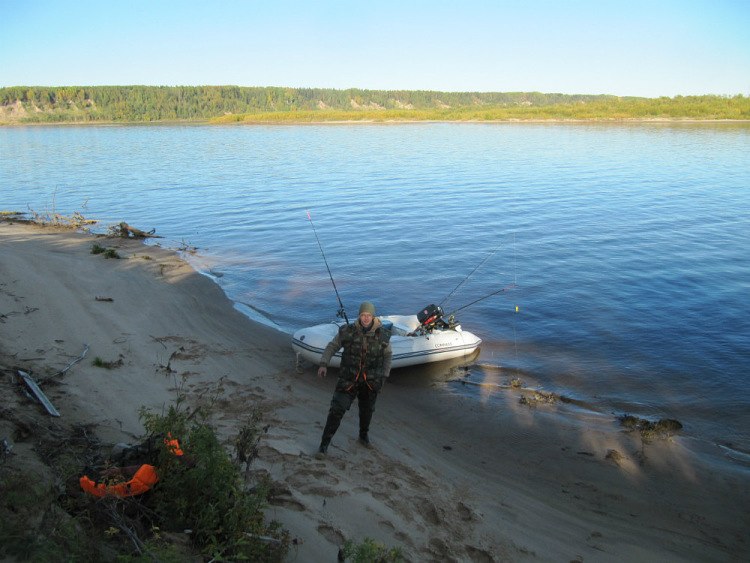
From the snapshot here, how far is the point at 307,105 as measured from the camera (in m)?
167

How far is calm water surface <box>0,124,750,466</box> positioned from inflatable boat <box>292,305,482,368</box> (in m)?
0.64

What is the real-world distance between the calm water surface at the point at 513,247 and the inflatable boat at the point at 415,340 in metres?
0.64

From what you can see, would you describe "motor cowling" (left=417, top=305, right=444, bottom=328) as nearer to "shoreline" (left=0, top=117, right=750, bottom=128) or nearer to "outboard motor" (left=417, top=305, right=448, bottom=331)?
"outboard motor" (left=417, top=305, right=448, bottom=331)

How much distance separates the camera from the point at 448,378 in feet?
33.9

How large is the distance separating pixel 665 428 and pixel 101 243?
16180 mm

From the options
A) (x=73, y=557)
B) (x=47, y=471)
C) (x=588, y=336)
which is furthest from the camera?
(x=588, y=336)

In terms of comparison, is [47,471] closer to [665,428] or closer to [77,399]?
[77,399]

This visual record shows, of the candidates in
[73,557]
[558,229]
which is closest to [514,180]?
[558,229]

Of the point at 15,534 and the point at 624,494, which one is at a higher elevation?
the point at 15,534

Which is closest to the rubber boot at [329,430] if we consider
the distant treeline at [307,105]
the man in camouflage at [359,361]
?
the man in camouflage at [359,361]

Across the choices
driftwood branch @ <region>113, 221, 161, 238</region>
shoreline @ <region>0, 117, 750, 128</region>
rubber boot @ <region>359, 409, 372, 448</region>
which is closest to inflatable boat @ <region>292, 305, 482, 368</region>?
rubber boot @ <region>359, 409, 372, 448</region>

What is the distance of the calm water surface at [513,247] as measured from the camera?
10.6m

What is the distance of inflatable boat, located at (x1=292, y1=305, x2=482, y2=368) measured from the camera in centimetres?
976

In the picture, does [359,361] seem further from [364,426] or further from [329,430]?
[364,426]
